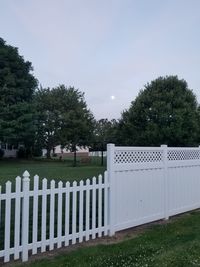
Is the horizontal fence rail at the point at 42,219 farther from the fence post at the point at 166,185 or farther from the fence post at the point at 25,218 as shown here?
the fence post at the point at 166,185

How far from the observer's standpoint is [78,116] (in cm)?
4038

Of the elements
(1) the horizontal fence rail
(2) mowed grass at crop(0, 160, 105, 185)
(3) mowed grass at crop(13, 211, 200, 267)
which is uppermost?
(1) the horizontal fence rail

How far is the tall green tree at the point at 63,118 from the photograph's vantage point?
39688 millimetres

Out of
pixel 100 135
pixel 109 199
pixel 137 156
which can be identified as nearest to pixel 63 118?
pixel 100 135

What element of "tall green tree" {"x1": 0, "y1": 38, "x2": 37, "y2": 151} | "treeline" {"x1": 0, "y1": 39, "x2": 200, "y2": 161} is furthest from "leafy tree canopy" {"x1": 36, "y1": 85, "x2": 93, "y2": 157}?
"tall green tree" {"x1": 0, "y1": 38, "x2": 37, "y2": 151}

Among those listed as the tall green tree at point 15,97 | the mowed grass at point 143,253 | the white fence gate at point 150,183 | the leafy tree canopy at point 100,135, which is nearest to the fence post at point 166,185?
the white fence gate at point 150,183

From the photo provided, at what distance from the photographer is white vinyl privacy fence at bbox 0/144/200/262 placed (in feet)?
15.1

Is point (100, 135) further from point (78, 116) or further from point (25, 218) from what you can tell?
point (25, 218)

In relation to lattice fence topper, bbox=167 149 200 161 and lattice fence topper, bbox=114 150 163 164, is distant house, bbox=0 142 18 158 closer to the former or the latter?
lattice fence topper, bbox=167 149 200 161

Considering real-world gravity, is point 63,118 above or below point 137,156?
above

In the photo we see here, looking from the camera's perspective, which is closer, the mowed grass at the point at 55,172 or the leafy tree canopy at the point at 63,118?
the mowed grass at the point at 55,172

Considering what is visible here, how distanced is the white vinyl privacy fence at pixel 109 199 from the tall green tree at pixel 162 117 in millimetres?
15892

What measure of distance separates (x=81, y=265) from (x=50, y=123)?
3787 cm

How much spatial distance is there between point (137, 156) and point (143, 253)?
218 centimetres
